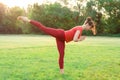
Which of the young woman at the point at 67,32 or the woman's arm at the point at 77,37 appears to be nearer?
the woman's arm at the point at 77,37

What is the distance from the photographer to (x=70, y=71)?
8.28m

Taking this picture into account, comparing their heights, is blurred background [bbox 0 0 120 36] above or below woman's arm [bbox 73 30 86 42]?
below

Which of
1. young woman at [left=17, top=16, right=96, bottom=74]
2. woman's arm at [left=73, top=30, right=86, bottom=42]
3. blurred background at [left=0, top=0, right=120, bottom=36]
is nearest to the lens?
woman's arm at [left=73, top=30, right=86, bottom=42]

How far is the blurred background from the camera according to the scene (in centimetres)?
5116

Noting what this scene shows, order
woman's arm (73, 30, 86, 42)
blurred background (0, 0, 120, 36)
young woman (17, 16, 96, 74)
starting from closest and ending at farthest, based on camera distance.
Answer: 1. woman's arm (73, 30, 86, 42)
2. young woman (17, 16, 96, 74)
3. blurred background (0, 0, 120, 36)

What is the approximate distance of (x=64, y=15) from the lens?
175ft

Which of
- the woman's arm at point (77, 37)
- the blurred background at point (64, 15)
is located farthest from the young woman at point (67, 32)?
the blurred background at point (64, 15)

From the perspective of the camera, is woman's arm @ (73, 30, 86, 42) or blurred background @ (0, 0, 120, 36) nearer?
woman's arm @ (73, 30, 86, 42)

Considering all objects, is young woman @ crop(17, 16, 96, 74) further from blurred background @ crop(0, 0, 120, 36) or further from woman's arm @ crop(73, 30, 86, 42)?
blurred background @ crop(0, 0, 120, 36)

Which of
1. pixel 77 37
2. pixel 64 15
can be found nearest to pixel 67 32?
pixel 77 37

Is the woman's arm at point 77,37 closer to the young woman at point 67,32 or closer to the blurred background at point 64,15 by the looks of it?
the young woman at point 67,32

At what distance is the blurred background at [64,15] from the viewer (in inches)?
2014

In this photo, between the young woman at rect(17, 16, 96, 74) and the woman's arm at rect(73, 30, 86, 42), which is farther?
the young woman at rect(17, 16, 96, 74)

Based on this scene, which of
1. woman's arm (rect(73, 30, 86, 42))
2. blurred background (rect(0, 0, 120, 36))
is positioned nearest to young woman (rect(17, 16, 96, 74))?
woman's arm (rect(73, 30, 86, 42))
